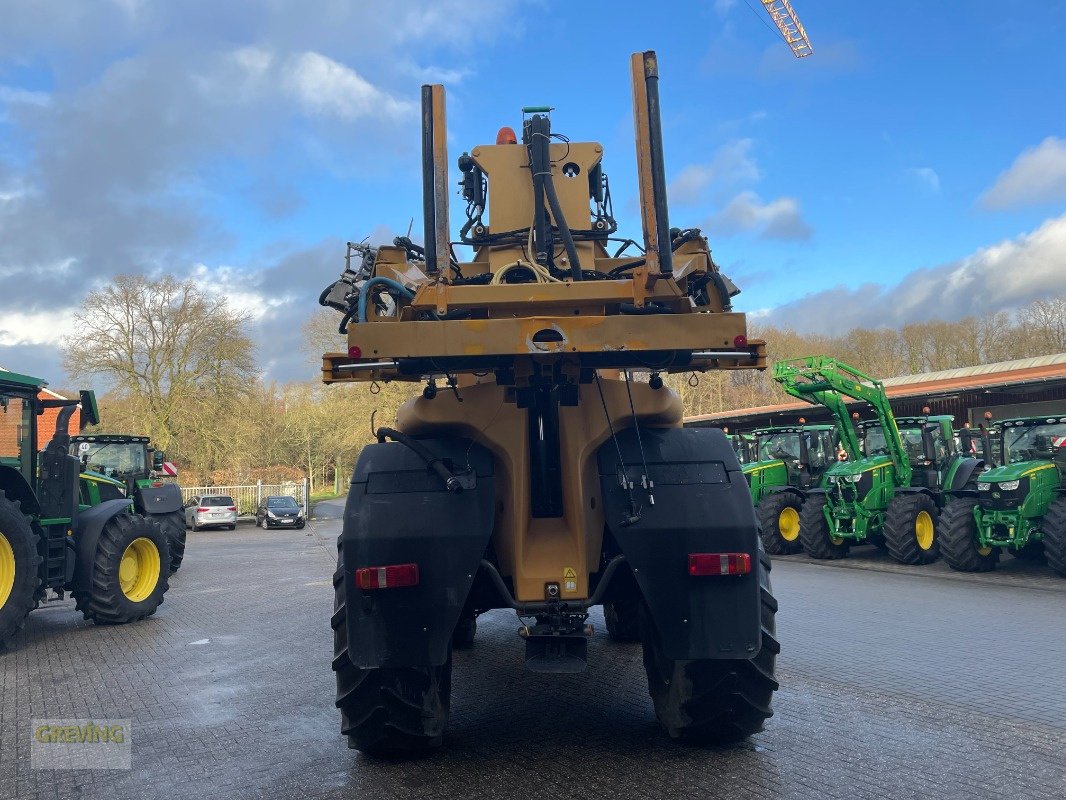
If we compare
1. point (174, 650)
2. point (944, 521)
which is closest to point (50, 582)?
point (174, 650)

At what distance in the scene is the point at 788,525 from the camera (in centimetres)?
1644

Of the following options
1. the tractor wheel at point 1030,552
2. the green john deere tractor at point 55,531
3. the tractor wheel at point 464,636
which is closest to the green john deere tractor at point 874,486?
the tractor wheel at point 1030,552

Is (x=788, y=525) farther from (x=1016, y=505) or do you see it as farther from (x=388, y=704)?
(x=388, y=704)

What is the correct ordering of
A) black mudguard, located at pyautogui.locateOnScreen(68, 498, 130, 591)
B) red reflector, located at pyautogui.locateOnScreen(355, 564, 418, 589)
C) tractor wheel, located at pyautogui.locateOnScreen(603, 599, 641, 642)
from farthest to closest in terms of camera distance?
black mudguard, located at pyautogui.locateOnScreen(68, 498, 130, 591), tractor wheel, located at pyautogui.locateOnScreen(603, 599, 641, 642), red reflector, located at pyautogui.locateOnScreen(355, 564, 418, 589)

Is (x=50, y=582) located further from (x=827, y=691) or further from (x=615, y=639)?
(x=827, y=691)

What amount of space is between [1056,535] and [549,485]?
967cm

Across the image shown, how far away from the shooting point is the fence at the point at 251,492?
3712cm

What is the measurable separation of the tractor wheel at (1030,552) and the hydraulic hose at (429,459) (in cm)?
1215

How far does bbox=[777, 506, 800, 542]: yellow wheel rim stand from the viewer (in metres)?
16.4

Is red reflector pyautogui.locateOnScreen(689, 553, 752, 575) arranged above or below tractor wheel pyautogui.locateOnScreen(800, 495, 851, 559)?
above

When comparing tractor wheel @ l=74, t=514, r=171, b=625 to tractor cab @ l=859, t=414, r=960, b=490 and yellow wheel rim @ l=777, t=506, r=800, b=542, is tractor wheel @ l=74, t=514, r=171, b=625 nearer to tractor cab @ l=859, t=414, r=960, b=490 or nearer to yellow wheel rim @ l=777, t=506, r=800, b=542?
yellow wheel rim @ l=777, t=506, r=800, b=542

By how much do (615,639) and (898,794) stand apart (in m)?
3.86

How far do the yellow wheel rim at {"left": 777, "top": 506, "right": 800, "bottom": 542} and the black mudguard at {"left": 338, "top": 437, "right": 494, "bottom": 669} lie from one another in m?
13.0

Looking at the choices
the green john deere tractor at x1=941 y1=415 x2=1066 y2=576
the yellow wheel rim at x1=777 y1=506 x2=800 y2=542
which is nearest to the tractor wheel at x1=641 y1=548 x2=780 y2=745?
the green john deere tractor at x1=941 y1=415 x2=1066 y2=576
